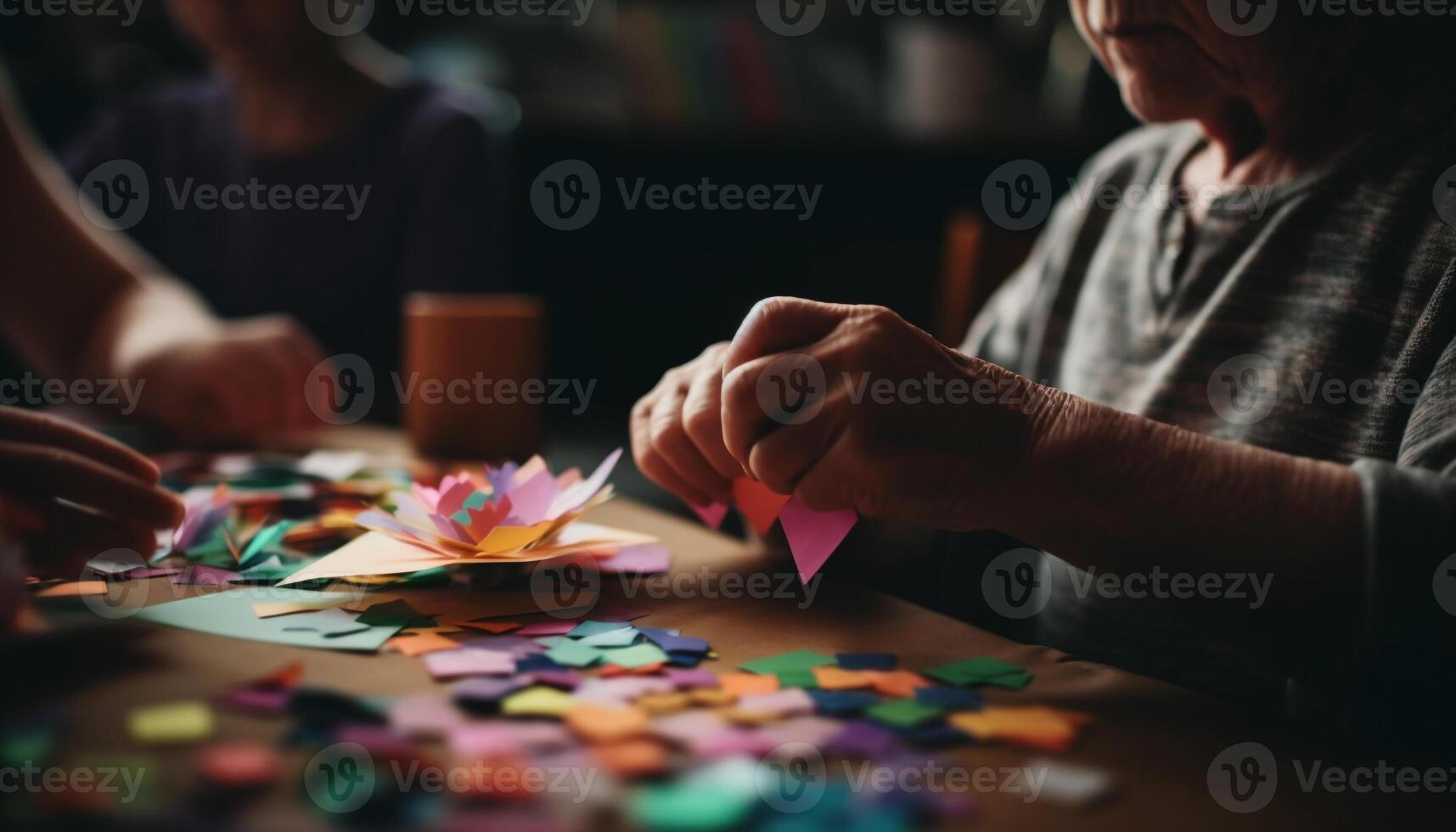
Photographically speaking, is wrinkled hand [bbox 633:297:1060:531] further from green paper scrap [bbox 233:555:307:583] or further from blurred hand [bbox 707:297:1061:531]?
green paper scrap [bbox 233:555:307:583]

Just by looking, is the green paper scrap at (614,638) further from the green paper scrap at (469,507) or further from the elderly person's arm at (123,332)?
the elderly person's arm at (123,332)

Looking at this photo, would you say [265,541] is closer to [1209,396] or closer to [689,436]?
[689,436]

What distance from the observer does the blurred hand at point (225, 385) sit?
44.9 inches

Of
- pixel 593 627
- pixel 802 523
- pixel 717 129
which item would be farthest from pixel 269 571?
pixel 717 129

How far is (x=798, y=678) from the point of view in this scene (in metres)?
0.54

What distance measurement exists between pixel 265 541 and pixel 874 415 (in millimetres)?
438

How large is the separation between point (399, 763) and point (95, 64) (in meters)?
2.50

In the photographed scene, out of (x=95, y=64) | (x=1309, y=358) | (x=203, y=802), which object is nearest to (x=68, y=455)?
(x=203, y=802)

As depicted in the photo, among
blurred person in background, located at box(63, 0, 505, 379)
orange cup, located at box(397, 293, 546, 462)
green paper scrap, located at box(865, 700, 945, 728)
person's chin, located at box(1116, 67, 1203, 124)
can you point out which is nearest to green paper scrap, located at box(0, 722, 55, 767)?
green paper scrap, located at box(865, 700, 945, 728)

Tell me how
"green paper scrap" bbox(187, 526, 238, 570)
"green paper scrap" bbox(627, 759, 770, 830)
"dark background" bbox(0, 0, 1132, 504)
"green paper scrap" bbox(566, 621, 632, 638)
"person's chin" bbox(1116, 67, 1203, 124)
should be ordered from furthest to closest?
"dark background" bbox(0, 0, 1132, 504) < "person's chin" bbox(1116, 67, 1203, 124) < "green paper scrap" bbox(187, 526, 238, 570) < "green paper scrap" bbox(566, 621, 632, 638) < "green paper scrap" bbox(627, 759, 770, 830)

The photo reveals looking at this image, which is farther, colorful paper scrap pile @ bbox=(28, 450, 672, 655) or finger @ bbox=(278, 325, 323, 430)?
finger @ bbox=(278, 325, 323, 430)

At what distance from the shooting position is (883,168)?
259cm

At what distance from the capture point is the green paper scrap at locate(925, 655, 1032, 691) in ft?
1.77

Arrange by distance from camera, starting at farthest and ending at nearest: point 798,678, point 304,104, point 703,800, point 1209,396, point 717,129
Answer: point 717,129
point 304,104
point 1209,396
point 798,678
point 703,800
